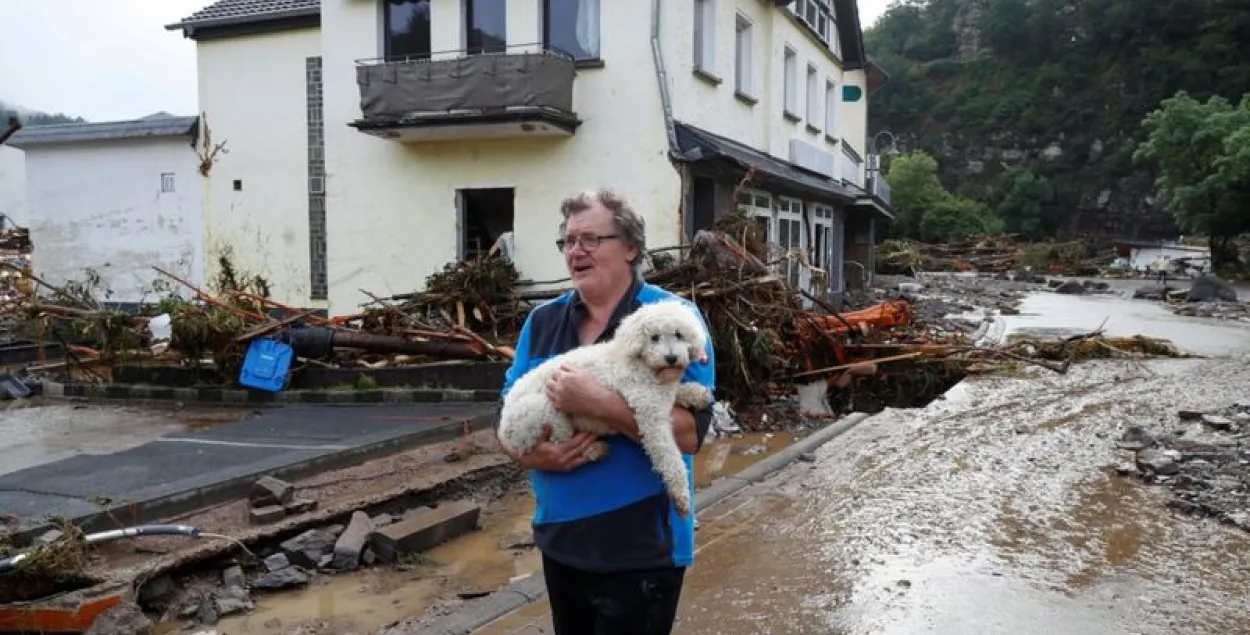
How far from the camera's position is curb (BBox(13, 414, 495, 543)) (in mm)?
5543

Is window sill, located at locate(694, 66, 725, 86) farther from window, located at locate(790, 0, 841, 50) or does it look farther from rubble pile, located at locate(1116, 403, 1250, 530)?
rubble pile, located at locate(1116, 403, 1250, 530)

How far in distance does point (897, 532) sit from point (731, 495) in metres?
1.56

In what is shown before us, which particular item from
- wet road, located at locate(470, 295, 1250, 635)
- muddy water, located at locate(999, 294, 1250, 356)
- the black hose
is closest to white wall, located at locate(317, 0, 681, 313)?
wet road, located at locate(470, 295, 1250, 635)

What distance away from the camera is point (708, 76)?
15258 millimetres

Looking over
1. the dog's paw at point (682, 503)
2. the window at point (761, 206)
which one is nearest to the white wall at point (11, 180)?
the window at point (761, 206)

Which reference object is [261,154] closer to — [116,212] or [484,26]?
[116,212]

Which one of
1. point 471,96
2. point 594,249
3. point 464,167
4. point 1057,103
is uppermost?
point 1057,103

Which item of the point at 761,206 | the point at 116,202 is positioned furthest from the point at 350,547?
the point at 116,202

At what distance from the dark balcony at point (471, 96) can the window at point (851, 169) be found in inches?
519

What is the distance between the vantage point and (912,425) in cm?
1038

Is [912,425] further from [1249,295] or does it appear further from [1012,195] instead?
[1012,195]

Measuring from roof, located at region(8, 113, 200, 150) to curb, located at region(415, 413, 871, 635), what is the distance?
14.4m

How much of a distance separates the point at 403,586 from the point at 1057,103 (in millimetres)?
90968

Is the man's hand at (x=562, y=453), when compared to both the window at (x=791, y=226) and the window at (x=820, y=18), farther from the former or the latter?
the window at (x=820, y=18)
